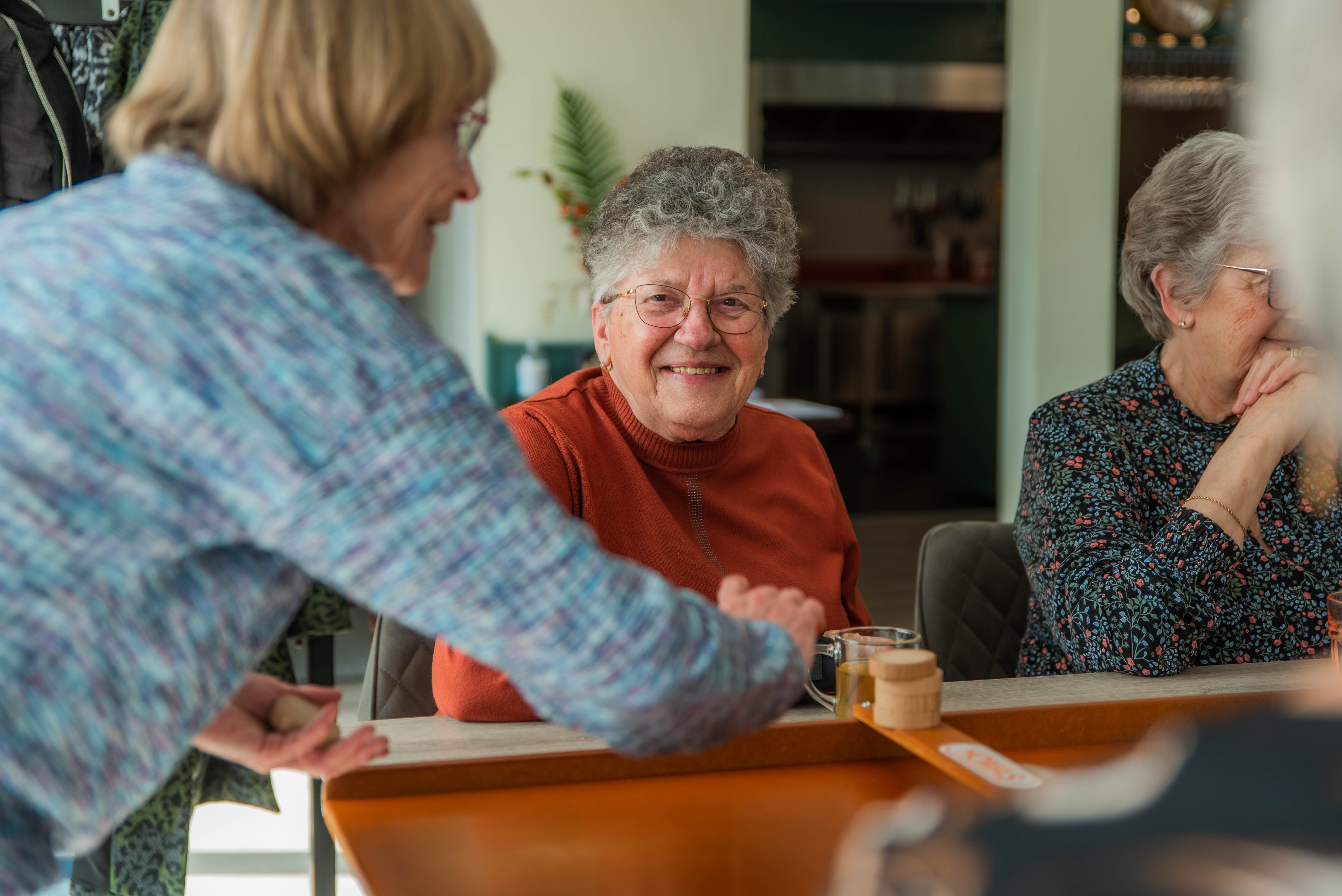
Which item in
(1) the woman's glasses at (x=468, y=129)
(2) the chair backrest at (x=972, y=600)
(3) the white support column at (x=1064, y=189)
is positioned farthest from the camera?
(3) the white support column at (x=1064, y=189)

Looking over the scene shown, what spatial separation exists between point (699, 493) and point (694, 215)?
1.32 ft

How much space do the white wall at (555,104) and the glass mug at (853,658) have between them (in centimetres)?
355

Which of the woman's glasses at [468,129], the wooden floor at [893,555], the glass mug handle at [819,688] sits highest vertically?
the woman's glasses at [468,129]

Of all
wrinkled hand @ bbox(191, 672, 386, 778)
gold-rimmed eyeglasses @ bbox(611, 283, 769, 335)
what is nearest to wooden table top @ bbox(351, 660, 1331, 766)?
wrinkled hand @ bbox(191, 672, 386, 778)

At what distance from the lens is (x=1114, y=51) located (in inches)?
194

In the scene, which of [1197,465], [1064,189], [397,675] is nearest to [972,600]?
[1197,465]

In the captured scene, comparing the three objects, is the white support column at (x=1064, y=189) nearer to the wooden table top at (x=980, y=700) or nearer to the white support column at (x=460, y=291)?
the white support column at (x=460, y=291)

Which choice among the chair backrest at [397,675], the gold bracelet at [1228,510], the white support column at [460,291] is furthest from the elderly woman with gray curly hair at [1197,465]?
the white support column at [460,291]

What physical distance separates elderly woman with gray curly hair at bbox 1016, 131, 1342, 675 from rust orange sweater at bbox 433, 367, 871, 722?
302 millimetres

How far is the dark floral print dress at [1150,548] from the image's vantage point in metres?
1.46

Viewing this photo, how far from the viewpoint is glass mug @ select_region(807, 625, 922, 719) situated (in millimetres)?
1205

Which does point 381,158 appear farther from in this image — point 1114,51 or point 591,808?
point 1114,51

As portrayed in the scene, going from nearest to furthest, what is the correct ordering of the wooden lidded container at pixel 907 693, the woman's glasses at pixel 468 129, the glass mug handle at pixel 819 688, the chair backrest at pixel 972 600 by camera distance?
the woman's glasses at pixel 468 129 → the wooden lidded container at pixel 907 693 → the glass mug handle at pixel 819 688 → the chair backrest at pixel 972 600

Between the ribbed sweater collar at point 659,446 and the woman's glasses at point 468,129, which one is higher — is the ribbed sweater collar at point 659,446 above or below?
below
